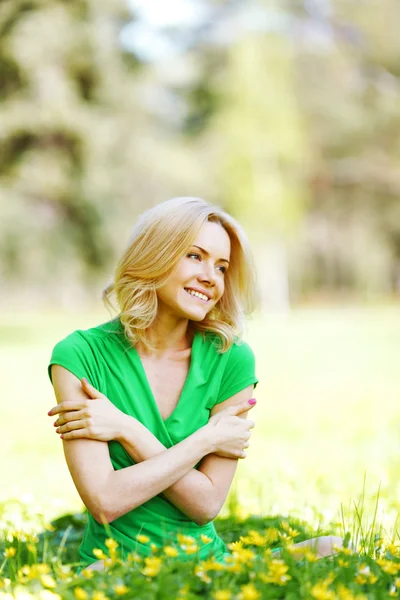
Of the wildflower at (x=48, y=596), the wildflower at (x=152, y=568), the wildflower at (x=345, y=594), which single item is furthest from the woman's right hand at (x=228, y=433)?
the wildflower at (x=48, y=596)

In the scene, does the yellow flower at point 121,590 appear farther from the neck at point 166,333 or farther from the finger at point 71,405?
the neck at point 166,333

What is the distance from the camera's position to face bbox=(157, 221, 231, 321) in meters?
2.80

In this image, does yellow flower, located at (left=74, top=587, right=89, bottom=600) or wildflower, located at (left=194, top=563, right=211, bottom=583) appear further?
wildflower, located at (left=194, top=563, right=211, bottom=583)

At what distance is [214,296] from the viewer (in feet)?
9.50

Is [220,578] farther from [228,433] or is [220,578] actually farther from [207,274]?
[207,274]

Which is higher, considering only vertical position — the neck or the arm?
the neck

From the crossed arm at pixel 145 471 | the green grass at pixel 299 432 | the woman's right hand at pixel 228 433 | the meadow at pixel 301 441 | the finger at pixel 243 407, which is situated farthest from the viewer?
the green grass at pixel 299 432

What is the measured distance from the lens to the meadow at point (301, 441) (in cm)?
398

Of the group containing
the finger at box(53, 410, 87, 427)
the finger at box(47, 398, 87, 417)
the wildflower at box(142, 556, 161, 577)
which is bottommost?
the wildflower at box(142, 556, 161, 577)

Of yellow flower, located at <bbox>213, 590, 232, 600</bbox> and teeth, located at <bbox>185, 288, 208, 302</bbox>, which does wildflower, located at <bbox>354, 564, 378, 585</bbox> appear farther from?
teeth, located at <bbox>185, 288, 208, 302</bbox>

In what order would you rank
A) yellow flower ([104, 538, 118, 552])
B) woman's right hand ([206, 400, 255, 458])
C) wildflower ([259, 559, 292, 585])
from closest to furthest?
wildflower ([259, 559, 292, 585])
yellow flower ([104, 538, 118, 552])
woman's right hand ([206, 400, 255, 458])

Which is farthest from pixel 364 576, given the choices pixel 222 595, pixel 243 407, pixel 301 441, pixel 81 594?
pixel 301 441

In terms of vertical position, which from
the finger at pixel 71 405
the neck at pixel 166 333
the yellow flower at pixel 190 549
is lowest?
the yellow flower at pixel 190 549

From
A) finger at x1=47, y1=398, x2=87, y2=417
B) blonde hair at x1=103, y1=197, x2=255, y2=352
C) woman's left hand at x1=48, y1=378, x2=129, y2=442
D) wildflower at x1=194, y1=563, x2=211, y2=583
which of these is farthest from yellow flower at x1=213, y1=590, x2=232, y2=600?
blonde hair at x1=103, y1=197, x2=255, y2=352
